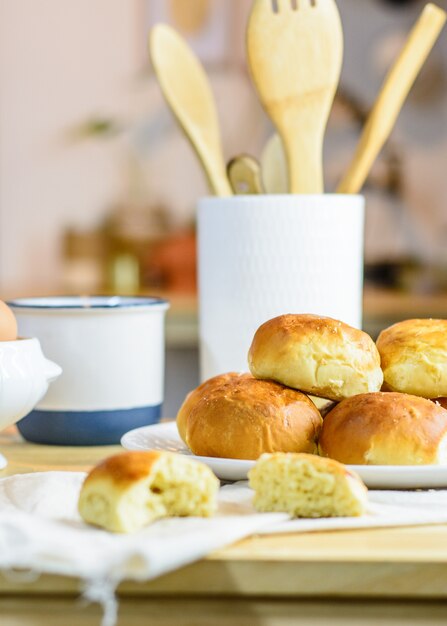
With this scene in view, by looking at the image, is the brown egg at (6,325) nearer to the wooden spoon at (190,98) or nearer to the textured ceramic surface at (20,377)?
the textured ceramic surface at (20,377)

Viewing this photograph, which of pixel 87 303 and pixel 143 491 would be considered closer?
pixel 143 491

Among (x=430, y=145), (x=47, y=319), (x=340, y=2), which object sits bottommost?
(x=47, y=319)

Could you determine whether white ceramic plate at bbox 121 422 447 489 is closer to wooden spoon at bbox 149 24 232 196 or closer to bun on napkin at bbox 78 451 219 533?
bun on napkin at bbox 78 451 219 533

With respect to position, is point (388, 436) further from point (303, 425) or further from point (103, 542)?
point (103, 542)

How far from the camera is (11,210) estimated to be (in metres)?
2.78

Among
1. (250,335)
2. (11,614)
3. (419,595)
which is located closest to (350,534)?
(419,595)

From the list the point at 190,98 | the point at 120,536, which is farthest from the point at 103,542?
the point at 190,98

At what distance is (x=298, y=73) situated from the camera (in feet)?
3.15

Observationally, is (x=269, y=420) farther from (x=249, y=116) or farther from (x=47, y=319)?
(x=249, y=116)

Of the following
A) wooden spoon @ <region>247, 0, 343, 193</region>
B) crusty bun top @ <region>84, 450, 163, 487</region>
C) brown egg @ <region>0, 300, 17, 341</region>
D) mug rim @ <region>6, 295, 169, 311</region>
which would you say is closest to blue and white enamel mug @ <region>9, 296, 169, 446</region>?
mug rim @ <region>6, 295, 169, 311</region>

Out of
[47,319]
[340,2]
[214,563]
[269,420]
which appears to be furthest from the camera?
[340,2]

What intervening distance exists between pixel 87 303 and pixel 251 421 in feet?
1.20

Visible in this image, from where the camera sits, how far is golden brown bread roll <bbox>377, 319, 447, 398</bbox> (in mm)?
744

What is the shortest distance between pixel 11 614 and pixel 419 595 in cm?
22
